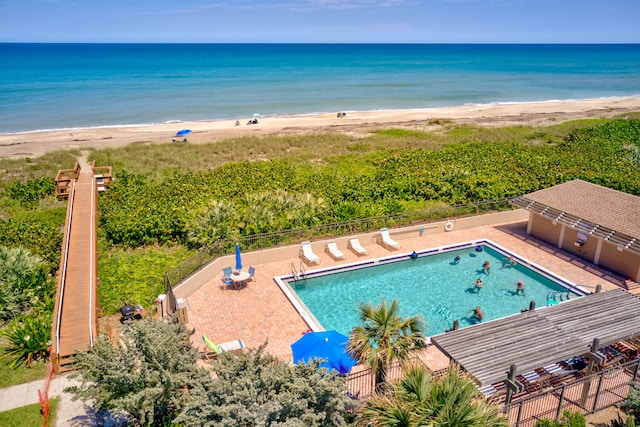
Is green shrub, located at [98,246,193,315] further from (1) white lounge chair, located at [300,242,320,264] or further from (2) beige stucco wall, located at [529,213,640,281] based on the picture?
(2) beige stucco wall, located at [529,213,640,281]

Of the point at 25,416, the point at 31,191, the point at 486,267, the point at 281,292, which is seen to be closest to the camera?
the point at 25,416

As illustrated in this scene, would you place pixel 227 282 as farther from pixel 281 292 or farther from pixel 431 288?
pixel 431 288

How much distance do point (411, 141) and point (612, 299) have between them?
32315mm

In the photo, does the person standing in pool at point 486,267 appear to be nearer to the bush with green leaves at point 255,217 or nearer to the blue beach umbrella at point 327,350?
the bush with green leaves at point 255,217

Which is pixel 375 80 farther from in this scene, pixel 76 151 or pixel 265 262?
pixel 265 262

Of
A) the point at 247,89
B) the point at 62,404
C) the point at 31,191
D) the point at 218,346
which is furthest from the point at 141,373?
the point at 247,89

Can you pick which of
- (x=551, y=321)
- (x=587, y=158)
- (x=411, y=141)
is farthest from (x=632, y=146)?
(x=551, y=321)

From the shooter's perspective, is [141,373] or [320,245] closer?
[141,373]

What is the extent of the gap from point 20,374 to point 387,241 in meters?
16.2

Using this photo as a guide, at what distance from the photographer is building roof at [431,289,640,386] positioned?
12.4 meters

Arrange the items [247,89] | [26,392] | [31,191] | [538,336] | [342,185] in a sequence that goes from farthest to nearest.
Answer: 1. [247,89]
2. [31,191]
3. [342,185]
4. [26,392]
5. [538,336]

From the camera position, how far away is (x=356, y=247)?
23.6 meters

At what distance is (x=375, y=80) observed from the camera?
382ft

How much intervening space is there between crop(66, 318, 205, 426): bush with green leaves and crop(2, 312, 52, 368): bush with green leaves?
531 centimetres
